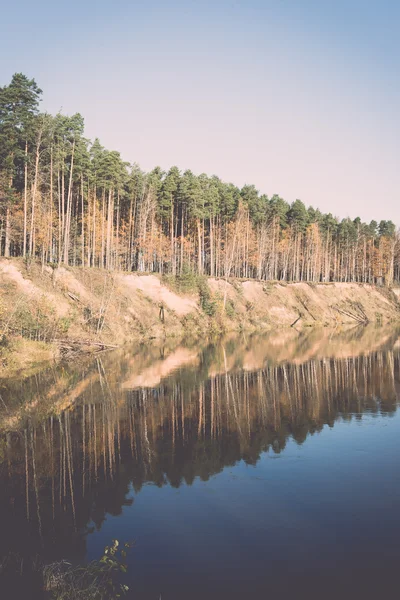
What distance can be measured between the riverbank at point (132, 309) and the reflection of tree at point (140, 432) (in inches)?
200

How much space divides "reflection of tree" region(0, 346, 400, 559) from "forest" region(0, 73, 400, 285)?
23.5m

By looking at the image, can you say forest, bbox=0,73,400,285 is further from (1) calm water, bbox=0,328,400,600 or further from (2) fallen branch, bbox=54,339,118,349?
(1) calm water, bbox=0,328,400,600

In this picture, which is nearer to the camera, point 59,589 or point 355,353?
point 59,589

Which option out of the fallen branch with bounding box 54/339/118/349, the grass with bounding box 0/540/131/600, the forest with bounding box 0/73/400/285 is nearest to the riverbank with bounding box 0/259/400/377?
the fallen branch with bounding box 54/339/118/349

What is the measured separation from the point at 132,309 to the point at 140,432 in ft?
107

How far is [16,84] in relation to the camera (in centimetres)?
4153

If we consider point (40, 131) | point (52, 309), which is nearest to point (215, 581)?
point (52, 309)

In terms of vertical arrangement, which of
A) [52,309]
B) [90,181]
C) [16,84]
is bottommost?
[52,309]

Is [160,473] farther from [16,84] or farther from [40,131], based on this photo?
[16,84]

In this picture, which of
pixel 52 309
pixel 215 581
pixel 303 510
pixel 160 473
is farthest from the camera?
pixel 52 309

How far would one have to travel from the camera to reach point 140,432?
15.9 m

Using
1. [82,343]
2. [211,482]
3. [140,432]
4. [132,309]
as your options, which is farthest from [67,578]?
[132,309]

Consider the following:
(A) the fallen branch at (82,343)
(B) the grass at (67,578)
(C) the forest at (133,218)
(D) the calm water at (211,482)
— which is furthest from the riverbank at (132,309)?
(B) the grass at (67,578)

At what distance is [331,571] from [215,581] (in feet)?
7.14
